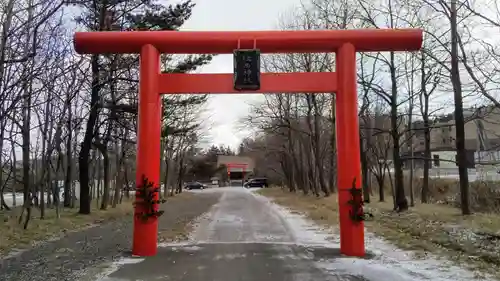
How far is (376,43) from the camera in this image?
11.0 m

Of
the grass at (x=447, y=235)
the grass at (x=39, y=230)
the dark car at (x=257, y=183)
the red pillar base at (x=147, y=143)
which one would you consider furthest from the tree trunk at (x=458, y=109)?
the dark car at (x=257, y=183)

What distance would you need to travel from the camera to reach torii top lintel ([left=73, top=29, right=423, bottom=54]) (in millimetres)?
10914

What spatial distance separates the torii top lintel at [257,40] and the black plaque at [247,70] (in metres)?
0.30

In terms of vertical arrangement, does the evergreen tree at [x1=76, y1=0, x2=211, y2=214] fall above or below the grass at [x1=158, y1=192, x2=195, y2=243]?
above

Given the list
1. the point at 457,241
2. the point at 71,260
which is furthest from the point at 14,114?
the point at 457,241

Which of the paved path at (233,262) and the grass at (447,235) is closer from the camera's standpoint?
the paved path at (233,262)

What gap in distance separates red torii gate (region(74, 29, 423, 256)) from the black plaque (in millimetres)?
228

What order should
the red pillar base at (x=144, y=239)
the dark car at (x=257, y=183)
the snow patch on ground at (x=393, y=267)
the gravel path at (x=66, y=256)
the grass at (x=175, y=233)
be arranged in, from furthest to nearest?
the dark car at (x=257, y=183) < the grass at (x=175, y=233) < the red pillar base at (x=144, y=239) < the gravel path at (x=66, y=256) < the snow patch on ground at (x=393, y=267)

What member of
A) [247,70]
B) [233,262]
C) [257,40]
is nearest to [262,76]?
[247,70]

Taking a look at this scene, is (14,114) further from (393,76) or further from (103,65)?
(393,76)

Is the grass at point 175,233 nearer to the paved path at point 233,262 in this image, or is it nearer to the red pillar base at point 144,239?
the paved path at point 233,262

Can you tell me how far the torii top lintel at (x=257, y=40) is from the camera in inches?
430

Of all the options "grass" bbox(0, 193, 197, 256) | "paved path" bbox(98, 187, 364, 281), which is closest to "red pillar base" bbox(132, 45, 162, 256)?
"paved path" bbox(98, 187, 364, 281)

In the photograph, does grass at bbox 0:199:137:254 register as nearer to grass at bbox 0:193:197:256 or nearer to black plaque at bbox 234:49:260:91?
grass at bbox 0:193:197:256
